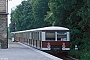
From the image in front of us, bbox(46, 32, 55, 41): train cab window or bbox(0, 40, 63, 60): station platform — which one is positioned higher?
bbox(46, 32, 55, 41): train cab window

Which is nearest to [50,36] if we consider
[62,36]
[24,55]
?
[62,36]

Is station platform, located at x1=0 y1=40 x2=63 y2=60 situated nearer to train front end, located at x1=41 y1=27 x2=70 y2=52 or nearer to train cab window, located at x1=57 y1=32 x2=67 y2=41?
train front end, located at x1=41 y1=27 x2=70 y2=52

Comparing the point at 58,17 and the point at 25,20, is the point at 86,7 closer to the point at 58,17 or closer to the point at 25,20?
the point at 58,17

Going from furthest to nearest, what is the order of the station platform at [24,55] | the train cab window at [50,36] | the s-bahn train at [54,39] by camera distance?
the train cab window at [50,36], the s-bahn train at [54,39], the station platform at [24,55]

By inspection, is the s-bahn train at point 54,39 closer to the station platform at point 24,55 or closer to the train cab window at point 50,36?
the train cab window at point 50,36

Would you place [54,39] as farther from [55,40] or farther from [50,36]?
[50,36]

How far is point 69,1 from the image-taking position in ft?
132

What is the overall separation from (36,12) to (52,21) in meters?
18.7

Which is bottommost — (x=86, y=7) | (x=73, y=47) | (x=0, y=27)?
(x=73, y=47)

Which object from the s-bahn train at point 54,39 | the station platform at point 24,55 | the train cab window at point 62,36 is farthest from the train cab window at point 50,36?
the station platform at point 24,55

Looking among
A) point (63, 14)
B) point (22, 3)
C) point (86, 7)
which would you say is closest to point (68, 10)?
point (63, 14)

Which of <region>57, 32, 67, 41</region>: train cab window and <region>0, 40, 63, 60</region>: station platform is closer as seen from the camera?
<region>0, 40, 63, 60</region>: station platform

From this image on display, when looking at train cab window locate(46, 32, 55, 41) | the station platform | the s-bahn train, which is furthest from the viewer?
train cab window locate(46, 32, 55, 41)

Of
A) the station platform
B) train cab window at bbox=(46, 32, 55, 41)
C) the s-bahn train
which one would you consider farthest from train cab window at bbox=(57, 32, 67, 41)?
the station platform
